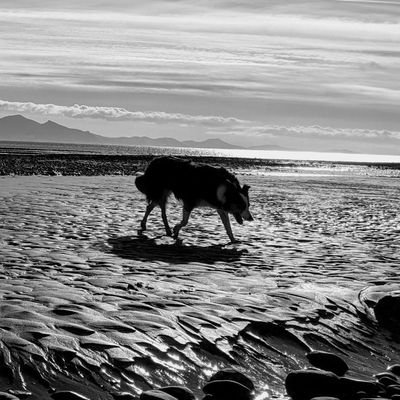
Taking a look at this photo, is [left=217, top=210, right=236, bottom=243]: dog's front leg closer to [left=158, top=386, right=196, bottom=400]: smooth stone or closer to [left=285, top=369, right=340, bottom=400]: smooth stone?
[left=285, top=369, right=340, bottom=400]: smooth stone

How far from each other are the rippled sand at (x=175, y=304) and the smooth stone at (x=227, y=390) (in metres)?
0.12

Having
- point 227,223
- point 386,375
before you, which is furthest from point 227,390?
point 227,223

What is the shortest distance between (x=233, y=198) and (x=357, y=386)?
943 cm

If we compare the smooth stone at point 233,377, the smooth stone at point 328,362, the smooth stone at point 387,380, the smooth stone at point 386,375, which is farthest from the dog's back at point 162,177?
the smooth stone at point 233,377

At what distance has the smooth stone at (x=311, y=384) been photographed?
5859mm

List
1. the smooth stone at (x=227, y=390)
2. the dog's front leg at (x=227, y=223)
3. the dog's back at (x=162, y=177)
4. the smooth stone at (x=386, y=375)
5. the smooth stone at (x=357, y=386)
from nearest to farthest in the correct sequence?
the smooth stone at (x=227, y=390), the smooth stone at (x=357, y=386), the smooth stone at (x=386, y=375), the dog's front leg at (x=227, y=223), the dog's back at (x=162, y=177)

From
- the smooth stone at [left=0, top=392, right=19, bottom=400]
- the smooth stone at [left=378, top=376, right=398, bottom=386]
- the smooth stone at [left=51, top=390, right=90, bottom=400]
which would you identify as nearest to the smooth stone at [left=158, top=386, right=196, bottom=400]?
the smooth stone at [left=51, top=390, right=90, bottom=400]

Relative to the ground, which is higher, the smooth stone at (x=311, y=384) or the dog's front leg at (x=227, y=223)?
the dog's front leg at (x=227, y=223)

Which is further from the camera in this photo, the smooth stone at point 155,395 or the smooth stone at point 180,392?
the smooth stone at point 180,392

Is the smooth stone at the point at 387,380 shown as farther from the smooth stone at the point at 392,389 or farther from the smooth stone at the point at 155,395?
the smooth stone at the point at 155,395

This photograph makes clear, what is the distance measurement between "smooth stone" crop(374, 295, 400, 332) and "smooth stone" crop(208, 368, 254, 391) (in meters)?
2.87

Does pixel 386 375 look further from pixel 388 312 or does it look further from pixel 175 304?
pixel 175 304

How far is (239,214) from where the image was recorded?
15562mm

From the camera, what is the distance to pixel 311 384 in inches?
233
